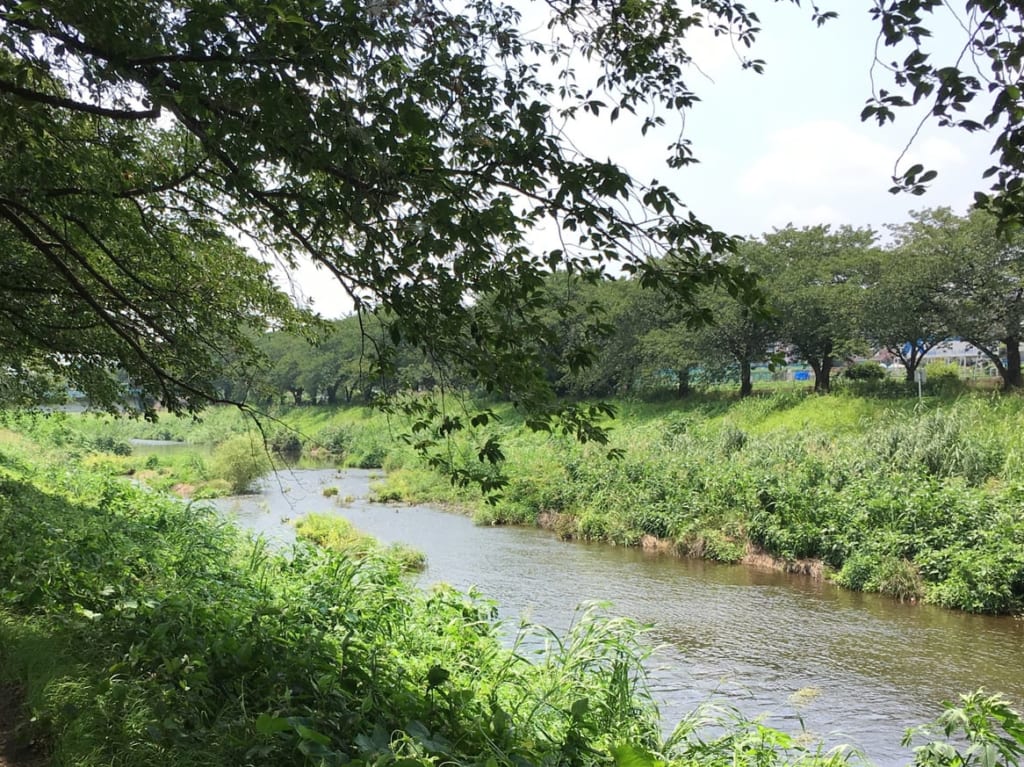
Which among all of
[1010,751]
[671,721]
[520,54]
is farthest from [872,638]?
[520,54]

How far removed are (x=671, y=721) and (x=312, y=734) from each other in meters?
6.03

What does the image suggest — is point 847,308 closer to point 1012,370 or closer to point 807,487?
point 1012,370

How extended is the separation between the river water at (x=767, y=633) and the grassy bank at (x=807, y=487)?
2.43 ft

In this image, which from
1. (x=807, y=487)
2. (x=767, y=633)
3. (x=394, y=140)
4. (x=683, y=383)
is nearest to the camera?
(x=394, y=140)

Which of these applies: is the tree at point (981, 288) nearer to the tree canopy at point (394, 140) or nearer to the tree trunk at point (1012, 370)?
the tree trunk at point (1012, 370)

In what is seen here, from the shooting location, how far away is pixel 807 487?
59.8 feet

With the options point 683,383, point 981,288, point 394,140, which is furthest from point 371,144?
point 683,383

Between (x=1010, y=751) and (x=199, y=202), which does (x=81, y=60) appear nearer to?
(x=199, y=202)

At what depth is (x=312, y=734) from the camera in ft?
9.37

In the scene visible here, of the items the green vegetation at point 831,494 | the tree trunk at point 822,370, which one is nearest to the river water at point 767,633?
the green vegetation at point 831,494

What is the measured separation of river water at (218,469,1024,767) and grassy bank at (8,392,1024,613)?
74cm

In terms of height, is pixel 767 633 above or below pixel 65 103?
below

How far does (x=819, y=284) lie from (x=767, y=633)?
2286cm

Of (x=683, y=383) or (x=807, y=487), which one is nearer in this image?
(x=807, y=487)
